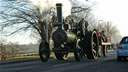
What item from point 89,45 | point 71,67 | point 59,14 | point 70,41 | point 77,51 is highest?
point 59,14

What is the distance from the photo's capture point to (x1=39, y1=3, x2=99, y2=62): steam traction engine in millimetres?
15984

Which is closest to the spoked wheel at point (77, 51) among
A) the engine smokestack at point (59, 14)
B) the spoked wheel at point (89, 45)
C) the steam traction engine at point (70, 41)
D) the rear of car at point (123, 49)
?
the steam traction engine at point (70, 41)

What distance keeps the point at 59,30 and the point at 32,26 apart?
65.8ft

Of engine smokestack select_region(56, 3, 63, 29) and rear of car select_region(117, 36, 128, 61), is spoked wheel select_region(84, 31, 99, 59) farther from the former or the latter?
engine smokestack select_region(56, 3, 63, 29)

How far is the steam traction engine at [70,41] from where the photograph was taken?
1598cm

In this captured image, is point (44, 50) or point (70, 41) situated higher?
point (70, 41)

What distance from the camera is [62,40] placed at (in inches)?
627

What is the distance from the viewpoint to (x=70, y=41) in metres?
16.2

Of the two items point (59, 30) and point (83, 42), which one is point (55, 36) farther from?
point (83, 42)

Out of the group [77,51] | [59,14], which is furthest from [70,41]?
[59,14]

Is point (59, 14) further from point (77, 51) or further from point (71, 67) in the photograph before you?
point (71, 67)

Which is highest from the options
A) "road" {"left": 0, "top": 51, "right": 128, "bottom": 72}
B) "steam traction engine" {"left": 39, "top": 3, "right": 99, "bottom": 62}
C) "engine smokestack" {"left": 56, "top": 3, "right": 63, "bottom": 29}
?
"engine smokestack" {"left": 56, "top": 3, "right": 63, "bottom": 29}

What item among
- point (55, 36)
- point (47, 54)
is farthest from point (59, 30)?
point (47, 54)

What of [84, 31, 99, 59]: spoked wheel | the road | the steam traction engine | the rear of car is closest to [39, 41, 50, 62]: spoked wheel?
the steam traction engine
